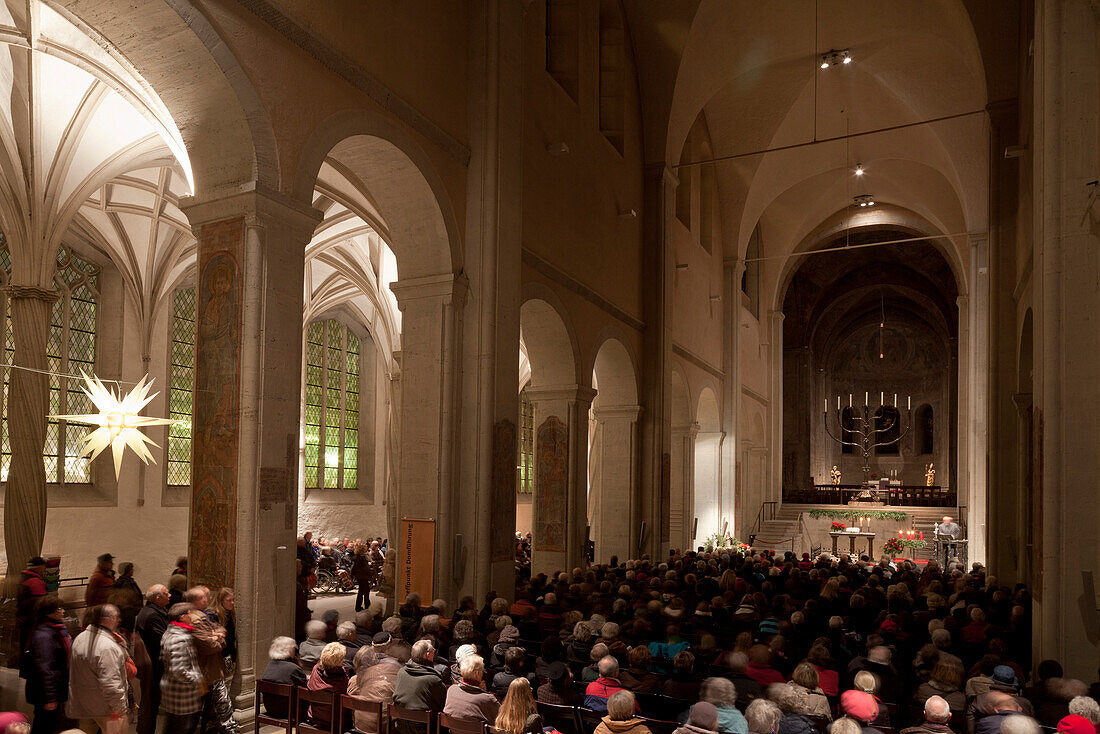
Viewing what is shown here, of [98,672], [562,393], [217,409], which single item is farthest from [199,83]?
[562,393]

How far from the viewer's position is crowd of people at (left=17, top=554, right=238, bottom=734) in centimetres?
513

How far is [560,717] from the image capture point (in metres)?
6.04

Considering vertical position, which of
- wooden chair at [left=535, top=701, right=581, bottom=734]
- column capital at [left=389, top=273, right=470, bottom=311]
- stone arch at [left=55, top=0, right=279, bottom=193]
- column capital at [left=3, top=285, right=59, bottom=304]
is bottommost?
wooden chair at [left=535, top=701, right=581, bottom=734]

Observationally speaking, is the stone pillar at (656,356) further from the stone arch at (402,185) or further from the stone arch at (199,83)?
the stone arch at (199,83)

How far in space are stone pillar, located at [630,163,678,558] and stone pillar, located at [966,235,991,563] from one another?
7637 millimetres

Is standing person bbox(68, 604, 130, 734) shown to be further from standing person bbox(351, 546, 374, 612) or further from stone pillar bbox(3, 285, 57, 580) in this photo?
standing person bbox(351, 546, 374, 612)

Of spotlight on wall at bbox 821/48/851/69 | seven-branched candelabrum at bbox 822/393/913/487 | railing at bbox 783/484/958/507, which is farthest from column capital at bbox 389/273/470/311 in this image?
seven-branched candelabrum at bbox 822/393/913/487

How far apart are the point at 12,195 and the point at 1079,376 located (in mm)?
14216

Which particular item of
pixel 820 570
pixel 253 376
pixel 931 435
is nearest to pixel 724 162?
pixel 820 570

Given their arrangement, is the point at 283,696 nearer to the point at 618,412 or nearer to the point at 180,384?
the point at 618,412

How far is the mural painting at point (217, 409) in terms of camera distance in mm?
7641

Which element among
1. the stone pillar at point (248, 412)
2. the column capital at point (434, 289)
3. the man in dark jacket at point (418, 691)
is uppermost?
the column capital at point (434, 289)

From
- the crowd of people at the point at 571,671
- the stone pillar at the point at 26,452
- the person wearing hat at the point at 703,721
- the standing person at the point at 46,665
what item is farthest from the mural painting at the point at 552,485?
the standing person at the point at 46,665

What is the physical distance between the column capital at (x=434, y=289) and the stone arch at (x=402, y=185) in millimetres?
97
